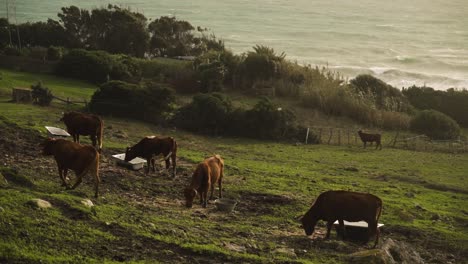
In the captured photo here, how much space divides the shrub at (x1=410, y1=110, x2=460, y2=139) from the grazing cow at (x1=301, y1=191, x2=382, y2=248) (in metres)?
27.7

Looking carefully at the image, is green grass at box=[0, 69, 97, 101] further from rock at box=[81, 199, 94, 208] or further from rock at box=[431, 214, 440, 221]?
rock at box=[431, 214, 440, 221]

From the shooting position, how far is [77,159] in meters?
16.2

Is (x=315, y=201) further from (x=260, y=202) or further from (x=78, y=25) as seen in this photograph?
(x=78, y=25)

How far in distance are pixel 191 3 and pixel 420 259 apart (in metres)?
146

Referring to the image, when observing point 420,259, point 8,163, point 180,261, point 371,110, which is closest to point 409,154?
point 371,110

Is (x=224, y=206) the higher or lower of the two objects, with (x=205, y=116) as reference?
higher

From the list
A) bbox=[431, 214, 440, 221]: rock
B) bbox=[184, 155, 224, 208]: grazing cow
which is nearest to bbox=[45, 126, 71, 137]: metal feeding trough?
bbox=[184, 155, 224, 208]: grazing cow

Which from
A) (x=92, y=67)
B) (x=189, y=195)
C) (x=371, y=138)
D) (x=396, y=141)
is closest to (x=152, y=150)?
(x=189, y=195)

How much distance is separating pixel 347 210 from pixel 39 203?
6606 mm

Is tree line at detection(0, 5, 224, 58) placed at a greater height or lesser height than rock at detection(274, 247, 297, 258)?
greater

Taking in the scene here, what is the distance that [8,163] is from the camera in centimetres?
1791

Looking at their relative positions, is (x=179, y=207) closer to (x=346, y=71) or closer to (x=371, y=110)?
(x=371, y=110)

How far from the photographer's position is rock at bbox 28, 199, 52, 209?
44.6ft

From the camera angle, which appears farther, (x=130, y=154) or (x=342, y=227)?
(x=130, y=154)
